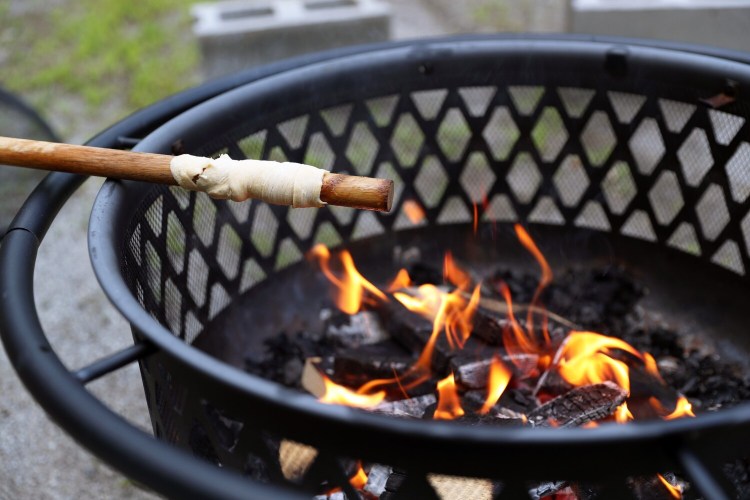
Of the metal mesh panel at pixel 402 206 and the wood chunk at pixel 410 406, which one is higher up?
the metal mesh panel at pixel 402 206

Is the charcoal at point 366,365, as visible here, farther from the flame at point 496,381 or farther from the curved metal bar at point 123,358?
the curved metal bar at point 123,358

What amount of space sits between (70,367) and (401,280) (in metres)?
1.35

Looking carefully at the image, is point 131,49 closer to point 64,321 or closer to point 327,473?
point 64,321

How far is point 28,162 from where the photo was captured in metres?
1.72

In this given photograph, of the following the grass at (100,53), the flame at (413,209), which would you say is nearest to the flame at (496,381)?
the flame at (413,209)

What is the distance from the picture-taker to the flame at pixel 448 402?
1.91 metres

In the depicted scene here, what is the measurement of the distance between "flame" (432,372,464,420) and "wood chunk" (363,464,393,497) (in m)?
0.18

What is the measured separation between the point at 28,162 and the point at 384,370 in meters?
1.07

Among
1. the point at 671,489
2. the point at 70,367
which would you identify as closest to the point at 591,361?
the point at 671,489

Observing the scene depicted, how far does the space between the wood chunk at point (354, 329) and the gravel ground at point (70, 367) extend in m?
0.76

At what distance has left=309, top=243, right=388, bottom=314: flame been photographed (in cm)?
260

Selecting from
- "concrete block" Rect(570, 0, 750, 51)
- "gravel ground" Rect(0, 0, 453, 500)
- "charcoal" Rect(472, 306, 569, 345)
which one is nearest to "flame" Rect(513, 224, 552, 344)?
"charcoal" Rect(472, 306, 569, 345)

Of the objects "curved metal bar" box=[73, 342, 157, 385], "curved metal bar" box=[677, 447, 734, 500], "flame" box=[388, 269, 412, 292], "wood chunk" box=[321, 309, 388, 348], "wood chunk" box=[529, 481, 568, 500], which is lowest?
"wood chunk" box=[321, 309, 388, 348]

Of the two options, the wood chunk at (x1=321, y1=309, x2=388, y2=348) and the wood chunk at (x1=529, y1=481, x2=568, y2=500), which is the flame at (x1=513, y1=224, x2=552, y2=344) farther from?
the wood chunk at (x1=529, y1=481, x2=568, y2=500)
